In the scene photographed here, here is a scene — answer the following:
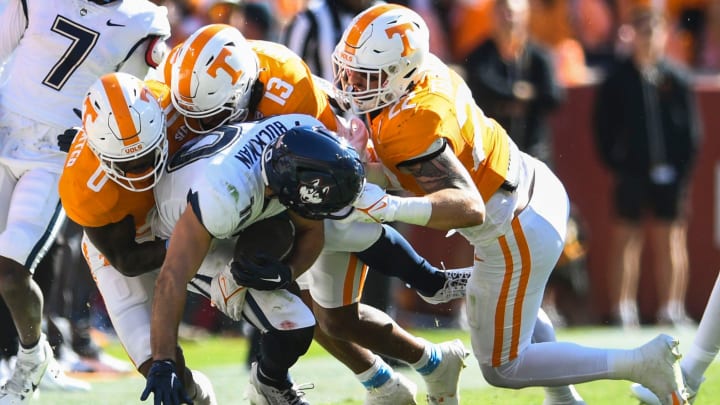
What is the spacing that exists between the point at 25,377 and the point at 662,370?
9.20 ft

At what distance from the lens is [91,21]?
677cm

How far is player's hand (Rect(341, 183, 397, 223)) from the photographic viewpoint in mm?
5234

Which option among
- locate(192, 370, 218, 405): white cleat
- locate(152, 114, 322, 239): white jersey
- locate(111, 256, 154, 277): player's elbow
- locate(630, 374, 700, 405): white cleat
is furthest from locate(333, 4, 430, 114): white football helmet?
locate(630, 374, 700, 405): white cleat

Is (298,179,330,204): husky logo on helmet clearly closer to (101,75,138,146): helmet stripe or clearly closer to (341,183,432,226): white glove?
(341,183,432,226): white glove

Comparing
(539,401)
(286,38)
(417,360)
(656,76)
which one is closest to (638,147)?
(656,76)

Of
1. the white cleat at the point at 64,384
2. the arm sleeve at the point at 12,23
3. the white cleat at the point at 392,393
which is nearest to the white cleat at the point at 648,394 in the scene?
the white cleat at the point at 392,393

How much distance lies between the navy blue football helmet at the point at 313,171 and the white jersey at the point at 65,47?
71.8 inches

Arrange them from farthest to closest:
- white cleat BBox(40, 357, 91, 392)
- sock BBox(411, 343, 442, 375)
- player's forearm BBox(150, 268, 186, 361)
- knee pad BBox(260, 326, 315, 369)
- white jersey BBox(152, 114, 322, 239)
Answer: white cleat BBox(40, 357, 91, 392), sock BBox(411, 343, 442, 375), knee pad BBox(260, 326, 315, 369), white jersey BBox(152, 114, 322, 239), player's forearm BBox(150, 268, 186, 361)

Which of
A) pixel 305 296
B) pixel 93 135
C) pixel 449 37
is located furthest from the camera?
pixel 449 37

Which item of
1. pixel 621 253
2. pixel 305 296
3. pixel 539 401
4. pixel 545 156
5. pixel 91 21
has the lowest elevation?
pixel 621 253

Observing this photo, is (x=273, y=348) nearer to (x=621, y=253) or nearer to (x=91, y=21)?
(x=91, y=21)

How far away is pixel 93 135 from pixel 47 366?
1.52m

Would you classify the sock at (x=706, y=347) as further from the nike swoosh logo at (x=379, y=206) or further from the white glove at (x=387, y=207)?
the nike swoosh logo at (x=379, y=206)

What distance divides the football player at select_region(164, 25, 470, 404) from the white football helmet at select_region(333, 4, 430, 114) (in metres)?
0.25
